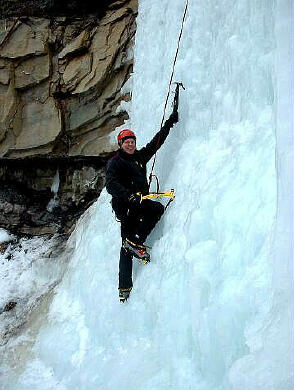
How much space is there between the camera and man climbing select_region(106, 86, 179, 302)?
15.3 ft

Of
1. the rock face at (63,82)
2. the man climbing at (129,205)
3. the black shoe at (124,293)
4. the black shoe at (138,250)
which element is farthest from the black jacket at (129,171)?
the rock face at (63,82)

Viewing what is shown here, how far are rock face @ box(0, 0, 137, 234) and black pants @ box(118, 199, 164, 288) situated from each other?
5.20 m

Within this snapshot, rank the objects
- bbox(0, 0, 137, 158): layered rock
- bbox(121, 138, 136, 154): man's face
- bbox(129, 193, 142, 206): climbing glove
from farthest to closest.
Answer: bbox(0, 0, 137, 158): layered rock, bbox(121, 138, 136, 154): man's face, bbox(129, 193, 142, 206): climbing glove

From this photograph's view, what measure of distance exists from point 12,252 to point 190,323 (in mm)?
6362

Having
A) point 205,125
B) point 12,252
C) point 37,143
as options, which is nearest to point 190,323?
point 205,125

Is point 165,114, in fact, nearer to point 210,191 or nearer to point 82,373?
point 210,191

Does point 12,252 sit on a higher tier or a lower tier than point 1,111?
lower

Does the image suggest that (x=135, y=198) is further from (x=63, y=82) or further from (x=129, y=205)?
(x=63, y=82)

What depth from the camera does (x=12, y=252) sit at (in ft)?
30.2

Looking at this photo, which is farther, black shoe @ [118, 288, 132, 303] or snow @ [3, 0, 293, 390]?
black shoe @ [118, 288, 132, 303]

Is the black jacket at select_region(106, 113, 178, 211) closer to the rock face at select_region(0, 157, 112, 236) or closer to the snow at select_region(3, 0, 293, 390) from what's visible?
the snow at select_region(3, 0, 293, 390)

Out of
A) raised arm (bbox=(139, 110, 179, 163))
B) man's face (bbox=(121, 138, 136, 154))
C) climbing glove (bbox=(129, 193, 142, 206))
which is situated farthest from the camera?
raised arm (bbox=(139, 110, 179, 163))

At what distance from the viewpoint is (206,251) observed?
144 inches

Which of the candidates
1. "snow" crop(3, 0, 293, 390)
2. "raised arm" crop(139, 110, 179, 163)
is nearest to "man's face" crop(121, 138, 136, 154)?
"raised arm" crop(139, 110, 179, 163)
